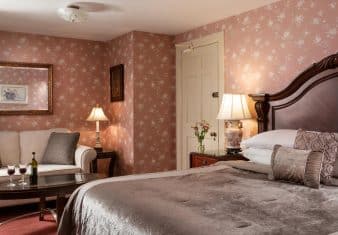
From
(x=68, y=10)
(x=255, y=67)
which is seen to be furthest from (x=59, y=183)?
(x=255, y=67)

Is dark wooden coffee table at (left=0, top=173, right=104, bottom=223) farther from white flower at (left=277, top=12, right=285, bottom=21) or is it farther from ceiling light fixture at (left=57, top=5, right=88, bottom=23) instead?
white flower at (left=277, top=12, right=285, bottom=21)

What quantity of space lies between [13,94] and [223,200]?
3.87 m

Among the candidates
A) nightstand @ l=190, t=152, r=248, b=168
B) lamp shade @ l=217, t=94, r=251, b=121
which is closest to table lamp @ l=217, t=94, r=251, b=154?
lamp shade @ l=217, t=94, r=251, b=121

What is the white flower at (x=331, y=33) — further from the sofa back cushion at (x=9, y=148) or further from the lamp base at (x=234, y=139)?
the sofa back cushion at (x=9, y=148)

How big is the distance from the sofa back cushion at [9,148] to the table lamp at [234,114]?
2624 mm

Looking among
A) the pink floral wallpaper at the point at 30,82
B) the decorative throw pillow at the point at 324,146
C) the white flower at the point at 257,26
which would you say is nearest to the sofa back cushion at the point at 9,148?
the pink floral wallpaper at the point at 30,82

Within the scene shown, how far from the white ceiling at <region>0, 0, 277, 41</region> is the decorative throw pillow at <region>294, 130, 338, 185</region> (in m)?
1.68

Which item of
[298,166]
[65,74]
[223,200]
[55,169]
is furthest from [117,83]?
[223,200]

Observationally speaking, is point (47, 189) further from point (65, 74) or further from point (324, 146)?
point (65, 74)

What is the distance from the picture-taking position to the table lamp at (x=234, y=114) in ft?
12.2

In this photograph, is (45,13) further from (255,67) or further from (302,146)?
(302,146)

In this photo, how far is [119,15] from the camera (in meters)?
4.16

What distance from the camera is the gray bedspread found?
1570 mm

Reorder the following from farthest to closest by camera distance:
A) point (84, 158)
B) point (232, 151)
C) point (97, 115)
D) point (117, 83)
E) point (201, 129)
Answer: point (117, 83), point (97, 115), point (201, 129), point (84, 158), point (232, 151)
